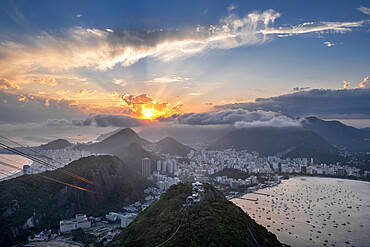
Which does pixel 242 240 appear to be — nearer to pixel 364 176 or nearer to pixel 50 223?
pixel 50 223

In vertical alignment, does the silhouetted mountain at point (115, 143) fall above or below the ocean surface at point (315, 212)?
above

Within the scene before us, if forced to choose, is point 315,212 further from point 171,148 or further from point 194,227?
point 171,148

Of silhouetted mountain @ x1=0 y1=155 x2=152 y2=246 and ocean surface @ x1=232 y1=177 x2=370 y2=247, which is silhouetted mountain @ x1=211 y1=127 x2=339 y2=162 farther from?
silhouetted mountain @ x1=0 y1=155 x2=152 y2=246

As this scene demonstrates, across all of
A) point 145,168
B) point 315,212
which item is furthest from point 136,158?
point 315,212

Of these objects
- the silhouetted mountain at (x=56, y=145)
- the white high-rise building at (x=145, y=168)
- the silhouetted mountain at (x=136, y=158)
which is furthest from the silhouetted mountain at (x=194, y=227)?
the silhouetted mountain at (x=56, y=145)

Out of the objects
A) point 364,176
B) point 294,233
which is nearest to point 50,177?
point 294,233

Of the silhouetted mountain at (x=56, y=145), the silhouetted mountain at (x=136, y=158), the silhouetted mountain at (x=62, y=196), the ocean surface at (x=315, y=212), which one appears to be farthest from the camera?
the silhouetted mountain at (x=56, y=145)

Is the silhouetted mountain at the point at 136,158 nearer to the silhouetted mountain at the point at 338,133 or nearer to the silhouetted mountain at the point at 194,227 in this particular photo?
the silhouetted mountain at the point at 194,227
